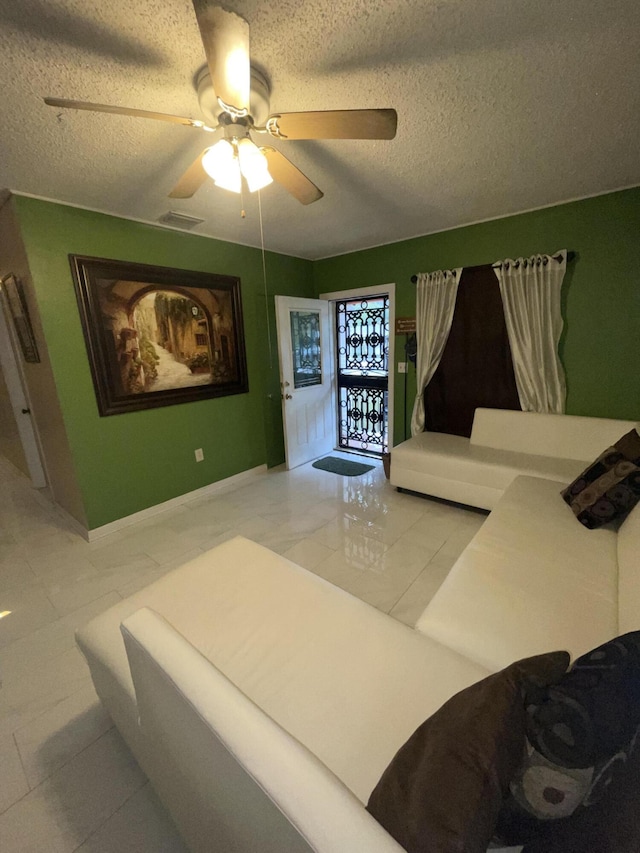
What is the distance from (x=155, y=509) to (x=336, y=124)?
2.92 m

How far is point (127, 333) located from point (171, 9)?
1979 millimetres

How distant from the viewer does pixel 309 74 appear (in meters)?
1.24

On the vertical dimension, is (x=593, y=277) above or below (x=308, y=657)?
above

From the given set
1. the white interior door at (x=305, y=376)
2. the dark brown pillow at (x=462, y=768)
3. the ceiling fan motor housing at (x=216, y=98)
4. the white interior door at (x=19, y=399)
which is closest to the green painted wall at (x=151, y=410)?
the white interior door at (x=305, y=376)

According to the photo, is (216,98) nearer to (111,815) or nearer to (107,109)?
(107,109)

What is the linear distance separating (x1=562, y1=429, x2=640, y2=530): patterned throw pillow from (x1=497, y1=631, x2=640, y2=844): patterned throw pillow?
1.39 m

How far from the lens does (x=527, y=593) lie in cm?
131

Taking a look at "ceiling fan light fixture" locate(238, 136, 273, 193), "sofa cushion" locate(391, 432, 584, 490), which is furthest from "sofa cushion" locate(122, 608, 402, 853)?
"sofa cushion" locate(391, 432, 584, 490)

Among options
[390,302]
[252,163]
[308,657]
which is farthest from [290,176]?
[390,302]

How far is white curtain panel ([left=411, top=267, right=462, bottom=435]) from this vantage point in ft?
10.3

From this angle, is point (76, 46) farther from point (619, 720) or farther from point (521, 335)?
point (521, 335)

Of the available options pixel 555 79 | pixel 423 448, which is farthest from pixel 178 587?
pixel 555 79

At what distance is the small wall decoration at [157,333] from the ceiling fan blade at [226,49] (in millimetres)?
1813

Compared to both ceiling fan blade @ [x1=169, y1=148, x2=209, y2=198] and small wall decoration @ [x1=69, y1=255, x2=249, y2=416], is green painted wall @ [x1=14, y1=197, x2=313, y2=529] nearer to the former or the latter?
small wall decoration @ [x1=69, y1=255, x2=249, y2=416]
